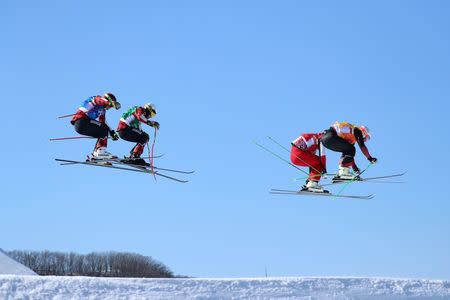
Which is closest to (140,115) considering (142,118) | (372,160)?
(142,118)

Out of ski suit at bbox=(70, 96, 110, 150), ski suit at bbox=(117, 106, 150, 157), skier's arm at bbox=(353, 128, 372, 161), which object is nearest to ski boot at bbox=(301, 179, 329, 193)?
skier's arm at bbox=(353, 128, 372, 161)

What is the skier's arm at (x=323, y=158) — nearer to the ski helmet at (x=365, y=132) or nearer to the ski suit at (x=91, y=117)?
the ski helmet at (x=365, y=132)

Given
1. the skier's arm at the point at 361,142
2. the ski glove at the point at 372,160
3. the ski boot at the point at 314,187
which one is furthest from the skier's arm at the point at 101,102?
the ski glove at the point at 372,160

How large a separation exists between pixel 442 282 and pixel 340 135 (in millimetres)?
5470

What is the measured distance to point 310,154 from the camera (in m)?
26.6

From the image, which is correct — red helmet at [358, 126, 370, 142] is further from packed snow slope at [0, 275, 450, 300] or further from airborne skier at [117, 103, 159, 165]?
airborne skier at [117, 103, 159, 165]

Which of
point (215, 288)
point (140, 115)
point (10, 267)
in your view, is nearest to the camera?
point (215, 288)

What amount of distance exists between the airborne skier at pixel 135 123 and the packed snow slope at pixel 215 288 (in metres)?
6.43

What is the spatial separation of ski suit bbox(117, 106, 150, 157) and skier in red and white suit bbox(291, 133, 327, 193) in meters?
4.92

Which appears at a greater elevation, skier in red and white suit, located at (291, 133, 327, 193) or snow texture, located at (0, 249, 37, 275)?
skier in red and white suit, located at (291, 133, 327, 193)

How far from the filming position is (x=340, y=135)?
85.1ft

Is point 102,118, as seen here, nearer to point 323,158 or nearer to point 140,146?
point 140,146

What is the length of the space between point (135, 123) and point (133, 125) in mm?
98

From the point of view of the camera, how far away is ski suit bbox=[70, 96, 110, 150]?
2602 centimetres
